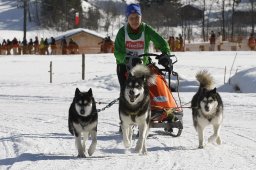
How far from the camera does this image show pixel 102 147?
6.31 m

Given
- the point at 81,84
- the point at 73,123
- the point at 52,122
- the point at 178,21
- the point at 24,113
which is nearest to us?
the point at 73,123

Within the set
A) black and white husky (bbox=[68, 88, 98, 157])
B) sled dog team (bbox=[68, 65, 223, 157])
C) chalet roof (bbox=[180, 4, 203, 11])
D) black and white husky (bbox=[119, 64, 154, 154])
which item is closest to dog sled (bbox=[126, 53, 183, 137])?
sled dog team (bbox=[68, 65, 223, 157])

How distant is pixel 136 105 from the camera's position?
18.9ft

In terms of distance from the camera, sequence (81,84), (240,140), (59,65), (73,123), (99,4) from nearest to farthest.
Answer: (73,123)
(240,140)
(81,84)
(59,65)
(99,4)

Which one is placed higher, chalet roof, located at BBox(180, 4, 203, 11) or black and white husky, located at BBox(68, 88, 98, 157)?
chalet roof, located at BBox(180, 4, 203, 11)

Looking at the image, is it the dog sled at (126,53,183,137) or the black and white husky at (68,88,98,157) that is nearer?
the black and white husky at (68,88,98,157)

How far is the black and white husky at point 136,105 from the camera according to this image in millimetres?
5664

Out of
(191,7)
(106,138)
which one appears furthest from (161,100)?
(191,7)

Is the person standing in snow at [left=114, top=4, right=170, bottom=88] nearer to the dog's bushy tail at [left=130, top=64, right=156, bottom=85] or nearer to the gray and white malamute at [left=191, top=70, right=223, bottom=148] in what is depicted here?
the dog's bushy tail at [left=130, top=64, right=156, bottom=85]

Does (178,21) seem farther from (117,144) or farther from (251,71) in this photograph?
(117,144)

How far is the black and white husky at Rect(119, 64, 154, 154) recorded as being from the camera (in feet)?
18.6

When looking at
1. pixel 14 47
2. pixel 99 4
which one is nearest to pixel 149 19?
pixel 99 4

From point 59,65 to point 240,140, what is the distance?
19088 mm

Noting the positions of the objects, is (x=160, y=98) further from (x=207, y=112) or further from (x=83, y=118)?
(x=83, y=118)
